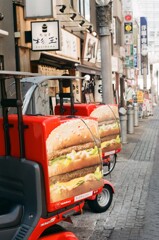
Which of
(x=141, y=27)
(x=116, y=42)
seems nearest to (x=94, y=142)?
(x=116, y=42)

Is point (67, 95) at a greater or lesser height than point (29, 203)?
greater

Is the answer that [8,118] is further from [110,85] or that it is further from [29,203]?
[110,85]

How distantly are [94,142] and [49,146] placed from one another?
36.6 inches

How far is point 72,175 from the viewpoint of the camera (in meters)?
4.53

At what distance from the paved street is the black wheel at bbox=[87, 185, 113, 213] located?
0.29 feet

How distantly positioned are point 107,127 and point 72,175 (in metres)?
3.68

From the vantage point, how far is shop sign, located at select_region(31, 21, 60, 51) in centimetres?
1147

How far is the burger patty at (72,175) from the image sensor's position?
4.23m

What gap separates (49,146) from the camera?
413 centimetres

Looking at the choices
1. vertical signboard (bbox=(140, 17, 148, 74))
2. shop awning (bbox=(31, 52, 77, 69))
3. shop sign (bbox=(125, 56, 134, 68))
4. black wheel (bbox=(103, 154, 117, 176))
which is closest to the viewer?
black wheel (bbox=(103, 154, 117, 176))

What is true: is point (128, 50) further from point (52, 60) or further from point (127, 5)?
point (52, 60)

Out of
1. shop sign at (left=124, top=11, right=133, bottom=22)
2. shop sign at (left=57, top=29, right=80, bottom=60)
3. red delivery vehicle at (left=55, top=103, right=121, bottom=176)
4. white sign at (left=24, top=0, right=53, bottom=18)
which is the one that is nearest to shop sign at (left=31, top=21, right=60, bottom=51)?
white sign at (left=24, top=0, right=53, bottom=18)

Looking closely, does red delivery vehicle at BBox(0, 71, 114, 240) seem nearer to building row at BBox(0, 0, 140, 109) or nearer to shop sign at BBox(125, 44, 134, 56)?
building row at BBox(0, 0, 140, 109)

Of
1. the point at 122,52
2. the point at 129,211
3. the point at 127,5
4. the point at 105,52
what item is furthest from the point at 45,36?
the point at 122,52
